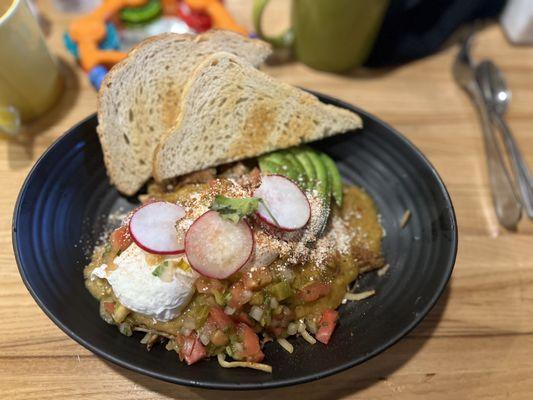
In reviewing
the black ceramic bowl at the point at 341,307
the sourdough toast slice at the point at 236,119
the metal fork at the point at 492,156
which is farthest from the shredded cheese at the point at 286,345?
the metal fork at the point at 492,156

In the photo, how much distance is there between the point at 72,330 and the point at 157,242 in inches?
16.5

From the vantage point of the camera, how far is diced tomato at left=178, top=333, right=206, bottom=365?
71.1 inches

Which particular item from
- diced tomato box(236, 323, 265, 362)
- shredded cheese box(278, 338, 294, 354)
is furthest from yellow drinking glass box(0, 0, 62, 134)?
shredded cheese box(278, 338, 294, 354)

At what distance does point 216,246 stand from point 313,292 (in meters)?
0.46

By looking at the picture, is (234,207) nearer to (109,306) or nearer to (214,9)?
(109,306)

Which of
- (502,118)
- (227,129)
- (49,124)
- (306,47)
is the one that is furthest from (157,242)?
(502,118)

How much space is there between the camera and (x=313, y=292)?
6.35 feet

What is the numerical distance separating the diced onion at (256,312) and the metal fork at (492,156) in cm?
146

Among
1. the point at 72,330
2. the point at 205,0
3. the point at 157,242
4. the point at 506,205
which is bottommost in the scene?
the point at 506,205

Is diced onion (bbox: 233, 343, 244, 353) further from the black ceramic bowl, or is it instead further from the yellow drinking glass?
the yellow drinking glass

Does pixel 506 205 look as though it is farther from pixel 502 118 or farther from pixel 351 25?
pixel 351 25

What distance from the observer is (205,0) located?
120 inches

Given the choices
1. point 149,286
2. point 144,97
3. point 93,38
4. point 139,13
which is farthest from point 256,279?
point 139,13

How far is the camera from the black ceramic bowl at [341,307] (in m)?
1.75
